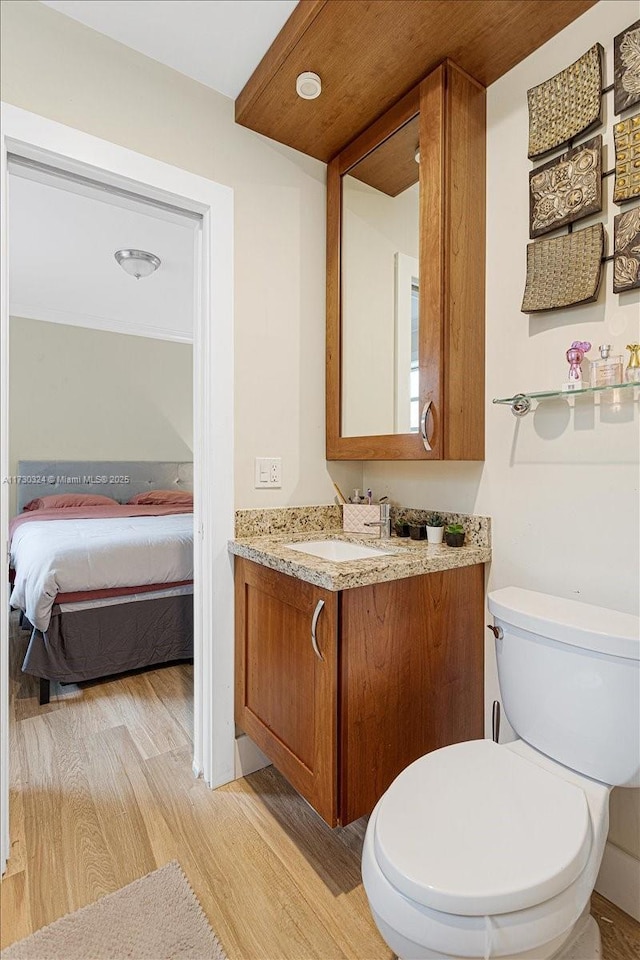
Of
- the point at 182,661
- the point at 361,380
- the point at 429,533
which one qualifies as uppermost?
the point at 361,380

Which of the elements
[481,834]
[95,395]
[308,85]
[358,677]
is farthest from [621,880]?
[95,395]

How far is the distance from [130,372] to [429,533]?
12.8ft

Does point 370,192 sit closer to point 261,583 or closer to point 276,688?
point 261,583

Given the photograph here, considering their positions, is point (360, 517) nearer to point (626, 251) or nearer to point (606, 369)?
point (606, 369)

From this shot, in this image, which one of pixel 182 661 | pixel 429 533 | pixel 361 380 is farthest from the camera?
pixel 182 661

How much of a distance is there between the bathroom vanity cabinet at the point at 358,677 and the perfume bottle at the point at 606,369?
0.68 meters

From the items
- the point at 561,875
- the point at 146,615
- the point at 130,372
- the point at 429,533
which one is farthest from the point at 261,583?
the point at 130,372

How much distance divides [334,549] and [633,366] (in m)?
1.09

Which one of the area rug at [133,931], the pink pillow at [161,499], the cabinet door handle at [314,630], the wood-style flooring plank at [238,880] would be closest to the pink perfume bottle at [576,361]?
the cabinet door handle at [314,630]

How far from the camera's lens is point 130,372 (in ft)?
15.3

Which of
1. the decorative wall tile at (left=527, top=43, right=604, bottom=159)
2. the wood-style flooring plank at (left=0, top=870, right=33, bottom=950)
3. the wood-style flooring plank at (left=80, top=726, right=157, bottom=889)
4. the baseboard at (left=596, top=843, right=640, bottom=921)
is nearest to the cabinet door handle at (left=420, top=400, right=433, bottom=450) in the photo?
the decorative wall tile at (left=527, top=43, right=604, bottom=159)

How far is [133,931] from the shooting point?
1.17 metres

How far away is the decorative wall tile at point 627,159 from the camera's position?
121 cm

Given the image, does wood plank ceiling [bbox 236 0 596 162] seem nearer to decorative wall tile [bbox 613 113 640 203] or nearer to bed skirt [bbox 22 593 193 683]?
decorative wall tile [bbox 613 113 640 203]
